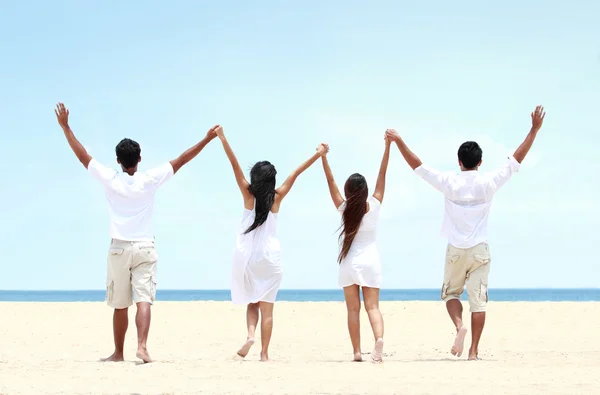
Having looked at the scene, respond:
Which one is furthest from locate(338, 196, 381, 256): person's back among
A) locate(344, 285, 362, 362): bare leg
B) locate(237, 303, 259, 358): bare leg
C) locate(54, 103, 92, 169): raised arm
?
locate(54, 103, 92, 169): raised arm

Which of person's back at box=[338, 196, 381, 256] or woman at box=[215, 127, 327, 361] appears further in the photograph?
person's back at box=[338, 196, 381, 256]

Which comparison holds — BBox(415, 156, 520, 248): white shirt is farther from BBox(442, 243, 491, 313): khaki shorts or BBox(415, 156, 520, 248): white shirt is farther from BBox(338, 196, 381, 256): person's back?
BBox(338, 196, 381, 256): person's back

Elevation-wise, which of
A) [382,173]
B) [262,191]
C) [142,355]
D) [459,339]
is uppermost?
[382,173]

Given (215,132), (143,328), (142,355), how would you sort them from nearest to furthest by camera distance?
(142,355) < (143,328) < (215,132)

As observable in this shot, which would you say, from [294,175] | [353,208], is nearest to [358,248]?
[353,208]

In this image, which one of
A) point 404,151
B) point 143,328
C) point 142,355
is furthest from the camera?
point 404,151

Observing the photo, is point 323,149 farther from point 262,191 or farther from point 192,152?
point 192,152

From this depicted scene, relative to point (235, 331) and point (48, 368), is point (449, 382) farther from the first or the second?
point (235, 331)

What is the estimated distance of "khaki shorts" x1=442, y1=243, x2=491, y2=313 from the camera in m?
8.17

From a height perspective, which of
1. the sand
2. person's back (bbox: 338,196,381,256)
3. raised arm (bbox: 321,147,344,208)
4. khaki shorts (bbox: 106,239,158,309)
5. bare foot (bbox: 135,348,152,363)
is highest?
raised arm (bbox: 321,147,344,208)

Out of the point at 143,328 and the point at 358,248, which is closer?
the point at 143,328

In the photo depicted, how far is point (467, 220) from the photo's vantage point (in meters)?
8.19

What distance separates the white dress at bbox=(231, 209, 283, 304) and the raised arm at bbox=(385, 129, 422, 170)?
1.63m

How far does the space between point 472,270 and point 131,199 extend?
3.95 m
